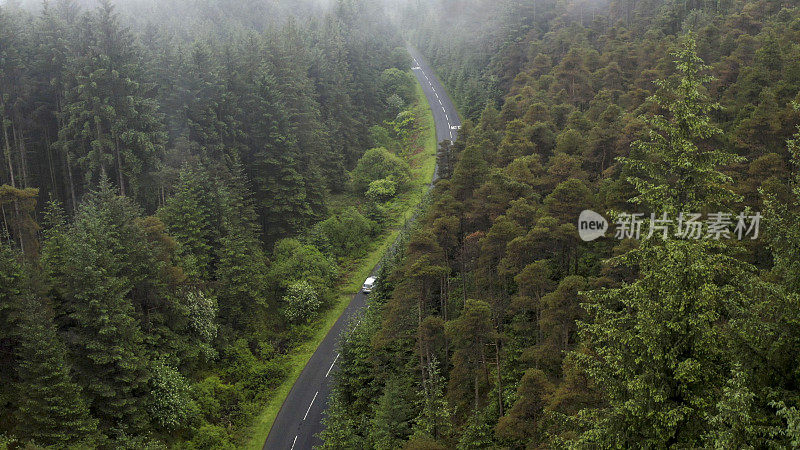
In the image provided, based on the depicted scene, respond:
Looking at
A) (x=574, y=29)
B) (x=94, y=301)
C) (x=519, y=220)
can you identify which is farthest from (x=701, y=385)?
(x=574, y=29)

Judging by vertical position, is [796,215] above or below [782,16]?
below

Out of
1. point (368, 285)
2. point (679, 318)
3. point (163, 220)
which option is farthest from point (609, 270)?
point (163, 220)

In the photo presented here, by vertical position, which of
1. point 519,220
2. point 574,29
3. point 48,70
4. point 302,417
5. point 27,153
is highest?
point 574,29

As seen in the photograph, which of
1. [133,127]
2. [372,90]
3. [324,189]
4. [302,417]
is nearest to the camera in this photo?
[302,417]

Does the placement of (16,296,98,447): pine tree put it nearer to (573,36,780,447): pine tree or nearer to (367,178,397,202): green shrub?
(573,36,780,447): pine tree

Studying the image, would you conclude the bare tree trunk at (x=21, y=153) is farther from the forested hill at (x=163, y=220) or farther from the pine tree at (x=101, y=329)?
the pine tree at (x=101, y=329)

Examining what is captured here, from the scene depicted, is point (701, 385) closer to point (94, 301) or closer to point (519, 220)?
point (519, 220)
